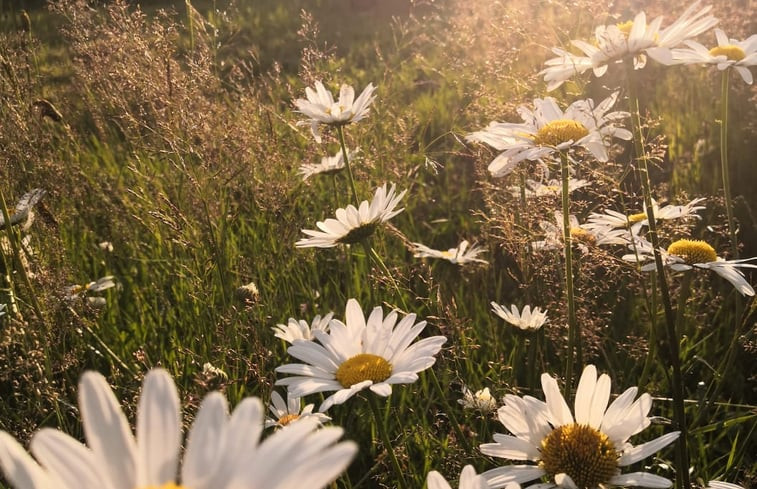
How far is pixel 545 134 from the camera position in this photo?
149cm

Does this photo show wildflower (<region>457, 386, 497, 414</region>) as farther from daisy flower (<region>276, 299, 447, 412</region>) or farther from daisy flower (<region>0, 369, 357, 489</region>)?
daisy flower (<region>0, 369, 357, 489</region>)

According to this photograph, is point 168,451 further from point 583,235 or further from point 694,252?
point 583,235

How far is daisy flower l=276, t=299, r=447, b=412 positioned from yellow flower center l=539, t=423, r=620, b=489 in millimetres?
248

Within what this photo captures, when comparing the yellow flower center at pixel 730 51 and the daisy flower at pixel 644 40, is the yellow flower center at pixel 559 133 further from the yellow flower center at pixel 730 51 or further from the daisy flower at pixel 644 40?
the yellow flower center at pixel 730 51

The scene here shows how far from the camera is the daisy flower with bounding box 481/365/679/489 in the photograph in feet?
3.32

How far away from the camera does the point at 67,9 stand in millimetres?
2453

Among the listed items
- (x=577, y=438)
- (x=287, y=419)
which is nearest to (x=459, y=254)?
(x=287, y=419)

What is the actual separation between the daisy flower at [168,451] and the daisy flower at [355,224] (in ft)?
3.62

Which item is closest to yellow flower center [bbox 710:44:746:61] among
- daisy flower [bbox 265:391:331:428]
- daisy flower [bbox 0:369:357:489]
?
daisy flower [bbox 265:391:331:428]

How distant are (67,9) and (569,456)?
2.34 metres

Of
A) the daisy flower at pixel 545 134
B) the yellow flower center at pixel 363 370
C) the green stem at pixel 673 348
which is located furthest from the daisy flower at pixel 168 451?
the daisy flower at pixel 545 134

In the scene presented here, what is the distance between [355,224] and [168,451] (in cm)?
118

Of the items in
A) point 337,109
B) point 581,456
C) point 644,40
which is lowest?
point 581,456

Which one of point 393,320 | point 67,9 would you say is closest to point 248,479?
point 393,320
